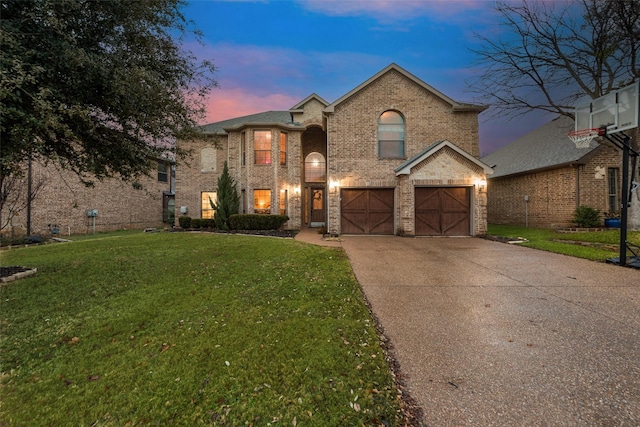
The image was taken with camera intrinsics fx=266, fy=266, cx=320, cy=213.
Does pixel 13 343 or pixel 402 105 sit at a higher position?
pixel 402 105

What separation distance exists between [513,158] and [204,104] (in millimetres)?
20771

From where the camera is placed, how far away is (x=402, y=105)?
1338 centimetres

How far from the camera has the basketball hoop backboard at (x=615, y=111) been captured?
644 cm

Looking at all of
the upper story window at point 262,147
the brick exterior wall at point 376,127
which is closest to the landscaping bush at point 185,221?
the upper story window at point 262,147

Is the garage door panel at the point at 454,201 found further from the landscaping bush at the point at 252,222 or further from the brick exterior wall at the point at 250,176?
the landscaping bush at the point at 252,222

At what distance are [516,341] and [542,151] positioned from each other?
18.8 meters

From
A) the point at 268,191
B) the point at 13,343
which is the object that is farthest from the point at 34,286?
the point at 268,191

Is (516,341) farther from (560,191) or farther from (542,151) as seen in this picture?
(542,151)

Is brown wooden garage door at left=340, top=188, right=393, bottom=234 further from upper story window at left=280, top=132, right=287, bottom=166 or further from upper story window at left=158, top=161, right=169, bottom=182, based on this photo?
upper story window at left=158, top=161, right=169, bottom=182

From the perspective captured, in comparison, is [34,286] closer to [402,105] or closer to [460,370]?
[460,370]

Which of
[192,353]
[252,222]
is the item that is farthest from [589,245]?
[252,222]

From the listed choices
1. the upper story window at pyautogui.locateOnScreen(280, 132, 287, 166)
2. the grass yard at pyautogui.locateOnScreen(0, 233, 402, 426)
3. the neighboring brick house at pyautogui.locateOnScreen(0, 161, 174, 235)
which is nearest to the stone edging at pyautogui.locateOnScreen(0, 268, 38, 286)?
the grass yard at pyautogui.locateOnScreen(0, 233, 402, 426)

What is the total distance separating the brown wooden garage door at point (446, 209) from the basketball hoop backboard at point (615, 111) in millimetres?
5011

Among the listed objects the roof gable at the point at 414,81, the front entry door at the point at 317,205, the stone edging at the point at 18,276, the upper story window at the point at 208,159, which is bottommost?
the stone edging at the point at 18,276
